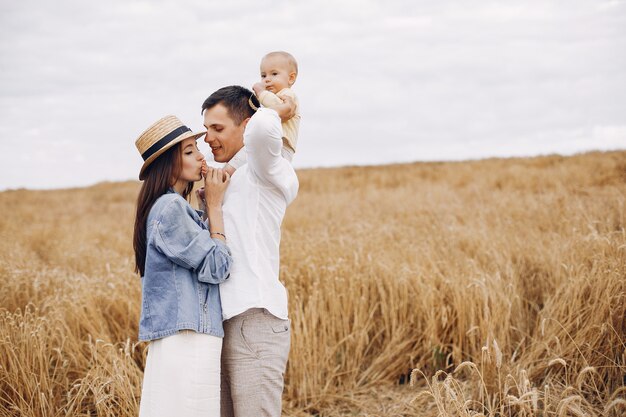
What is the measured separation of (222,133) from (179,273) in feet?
2.09

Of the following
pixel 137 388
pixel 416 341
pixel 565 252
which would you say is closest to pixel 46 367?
pixel 137 388

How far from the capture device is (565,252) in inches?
183

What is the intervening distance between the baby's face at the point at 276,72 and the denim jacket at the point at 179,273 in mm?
A: 962

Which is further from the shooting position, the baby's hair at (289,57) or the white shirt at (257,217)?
the baby's hair at (289,57)

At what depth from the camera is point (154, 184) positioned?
207 cm

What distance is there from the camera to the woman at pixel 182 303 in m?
1.85

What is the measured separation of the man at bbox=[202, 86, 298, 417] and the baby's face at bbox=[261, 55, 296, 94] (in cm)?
57

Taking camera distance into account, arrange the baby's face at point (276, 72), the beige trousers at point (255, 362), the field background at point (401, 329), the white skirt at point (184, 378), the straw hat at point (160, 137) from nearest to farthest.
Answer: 1. the white skirt at point (184, 378)
2. the beige trousers at point (255, 362)
3. the straw hat at point (160, 137)
4. the baby's face at point (276, 72)
5. the field background at point (401, 329)

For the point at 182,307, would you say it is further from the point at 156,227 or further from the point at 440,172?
the point at 440,172

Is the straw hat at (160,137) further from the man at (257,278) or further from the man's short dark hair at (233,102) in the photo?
the man at (257,278)

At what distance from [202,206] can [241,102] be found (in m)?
0.50

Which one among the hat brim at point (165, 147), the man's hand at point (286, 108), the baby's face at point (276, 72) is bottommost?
the hat brim at point (165, 147)

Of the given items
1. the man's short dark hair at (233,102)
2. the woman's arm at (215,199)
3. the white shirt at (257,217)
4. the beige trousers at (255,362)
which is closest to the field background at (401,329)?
the beige trousers at (255,362)

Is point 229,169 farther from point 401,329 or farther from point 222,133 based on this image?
point 401,329
